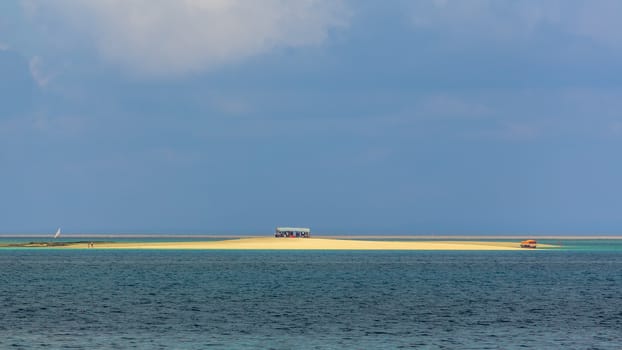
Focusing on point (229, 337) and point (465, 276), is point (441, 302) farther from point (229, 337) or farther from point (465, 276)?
point (465, 276)

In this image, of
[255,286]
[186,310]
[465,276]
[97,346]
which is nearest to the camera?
[97,346]

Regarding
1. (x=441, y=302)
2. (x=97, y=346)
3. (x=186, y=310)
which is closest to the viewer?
(x=97, y=346)

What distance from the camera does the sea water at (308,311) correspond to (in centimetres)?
6044

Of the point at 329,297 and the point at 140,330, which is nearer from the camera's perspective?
the point at 140,330

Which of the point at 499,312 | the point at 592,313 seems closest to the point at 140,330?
the point at 499,312

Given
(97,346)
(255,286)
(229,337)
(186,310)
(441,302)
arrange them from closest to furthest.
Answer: (97,346) < (229,337) < (186,310) < (441,302) < (255,286)

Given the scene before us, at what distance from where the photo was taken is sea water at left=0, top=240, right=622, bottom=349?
60438 millimetres

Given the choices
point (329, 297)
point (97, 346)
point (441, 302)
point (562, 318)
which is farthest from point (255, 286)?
point (97, 346)

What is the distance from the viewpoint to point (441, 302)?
293 ft

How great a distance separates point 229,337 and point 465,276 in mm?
76986

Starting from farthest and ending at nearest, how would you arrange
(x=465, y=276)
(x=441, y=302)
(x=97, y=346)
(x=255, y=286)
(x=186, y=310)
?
(x=465, y=276) → (x=255, y=286) → (x=441, y=302) → (x=186, y=310) → (x=97, y=346)

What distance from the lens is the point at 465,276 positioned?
13412 cm

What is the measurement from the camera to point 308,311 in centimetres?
7906

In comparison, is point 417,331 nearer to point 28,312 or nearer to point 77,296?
point 28,312
